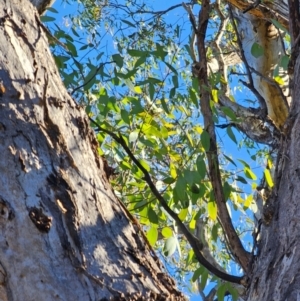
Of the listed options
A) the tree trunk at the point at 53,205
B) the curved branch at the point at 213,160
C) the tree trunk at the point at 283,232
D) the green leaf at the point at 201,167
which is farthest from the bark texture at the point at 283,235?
the green leaf at the point at 201,167

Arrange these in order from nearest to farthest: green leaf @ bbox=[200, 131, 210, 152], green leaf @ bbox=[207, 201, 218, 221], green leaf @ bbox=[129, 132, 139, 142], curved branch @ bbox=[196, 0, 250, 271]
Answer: curved branch @ bbox=[196, 0, 250, 271], green leaf @ bbox=[200, 131, 210, 152], green leaf @ bbox=[207, 201, 218, 221], green leaf @ bbox=[129, 132, 139, 142]

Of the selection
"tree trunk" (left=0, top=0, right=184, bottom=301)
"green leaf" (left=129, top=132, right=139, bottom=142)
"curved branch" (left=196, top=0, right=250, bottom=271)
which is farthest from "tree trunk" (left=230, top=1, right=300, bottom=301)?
"green leaf" (left=129, top=132, right=139, bottom=142)

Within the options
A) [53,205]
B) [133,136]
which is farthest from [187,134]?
[53,205]

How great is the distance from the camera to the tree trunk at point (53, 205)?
1.07m

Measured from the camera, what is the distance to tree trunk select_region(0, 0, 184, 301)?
1.07m

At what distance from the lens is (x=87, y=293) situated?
107 cm

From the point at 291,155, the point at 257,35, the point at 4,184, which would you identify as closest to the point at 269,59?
the point at 257,35

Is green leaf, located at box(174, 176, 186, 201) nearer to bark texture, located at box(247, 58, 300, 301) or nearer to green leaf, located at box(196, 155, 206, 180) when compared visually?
green leaf, located at box(196, 155, 206, 180)

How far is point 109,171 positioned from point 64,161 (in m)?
0.15

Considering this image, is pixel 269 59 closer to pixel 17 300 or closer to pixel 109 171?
pixel 109 171

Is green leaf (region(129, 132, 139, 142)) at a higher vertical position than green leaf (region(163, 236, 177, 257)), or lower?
higher

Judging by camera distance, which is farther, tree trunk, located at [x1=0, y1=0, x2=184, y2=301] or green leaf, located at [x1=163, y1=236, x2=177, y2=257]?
green leaf, located at [x1=163, y1=236, x2=177, y2=257]

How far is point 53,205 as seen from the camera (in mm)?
1131

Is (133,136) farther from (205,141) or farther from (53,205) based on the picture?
(53,205)
